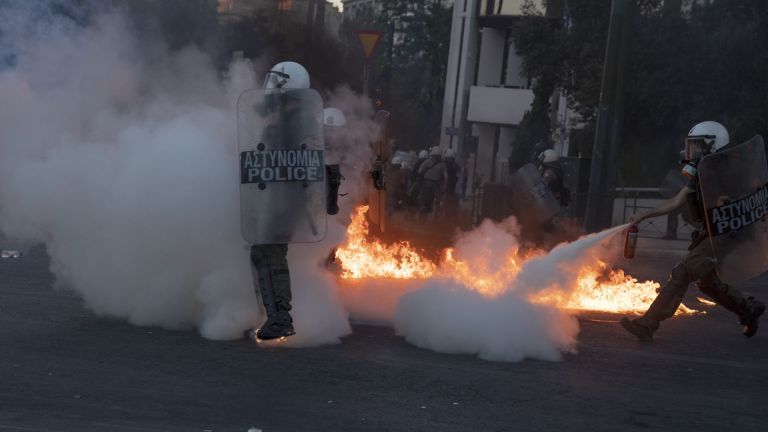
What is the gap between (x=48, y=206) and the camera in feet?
25.6

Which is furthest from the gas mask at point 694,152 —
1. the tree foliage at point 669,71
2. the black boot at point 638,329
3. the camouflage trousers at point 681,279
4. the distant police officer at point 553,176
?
the tree foliage at point 669,71

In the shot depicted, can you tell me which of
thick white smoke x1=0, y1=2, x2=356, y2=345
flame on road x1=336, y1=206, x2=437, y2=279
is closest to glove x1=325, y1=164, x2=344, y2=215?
thick white smoke x1=0, y1=2, x2=356, y2=345

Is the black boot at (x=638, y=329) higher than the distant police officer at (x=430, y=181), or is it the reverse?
the black boot at (x=638, y=329)

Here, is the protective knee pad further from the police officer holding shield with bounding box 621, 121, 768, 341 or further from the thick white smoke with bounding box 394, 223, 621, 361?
the thick white smoke with bounding box 394, 223, 621, 361

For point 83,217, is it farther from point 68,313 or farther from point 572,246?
point 572,246

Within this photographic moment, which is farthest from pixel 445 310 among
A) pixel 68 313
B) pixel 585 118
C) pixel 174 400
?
pixel 585 118

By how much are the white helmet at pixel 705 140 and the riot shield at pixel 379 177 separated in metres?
2.46

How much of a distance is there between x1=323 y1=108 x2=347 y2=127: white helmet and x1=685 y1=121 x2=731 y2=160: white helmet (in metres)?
2.77

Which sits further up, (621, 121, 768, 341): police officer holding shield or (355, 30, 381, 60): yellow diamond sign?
(355, 30, 381, 60): yellow diamond sign

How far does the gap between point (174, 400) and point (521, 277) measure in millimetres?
2921

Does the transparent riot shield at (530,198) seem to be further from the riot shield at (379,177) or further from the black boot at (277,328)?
the black boot at (277,328)

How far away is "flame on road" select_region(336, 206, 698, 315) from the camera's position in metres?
7.93

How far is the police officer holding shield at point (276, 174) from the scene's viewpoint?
7.15m

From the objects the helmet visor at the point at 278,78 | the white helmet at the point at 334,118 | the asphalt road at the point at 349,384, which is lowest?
the asphalt road at the point at 349,384
